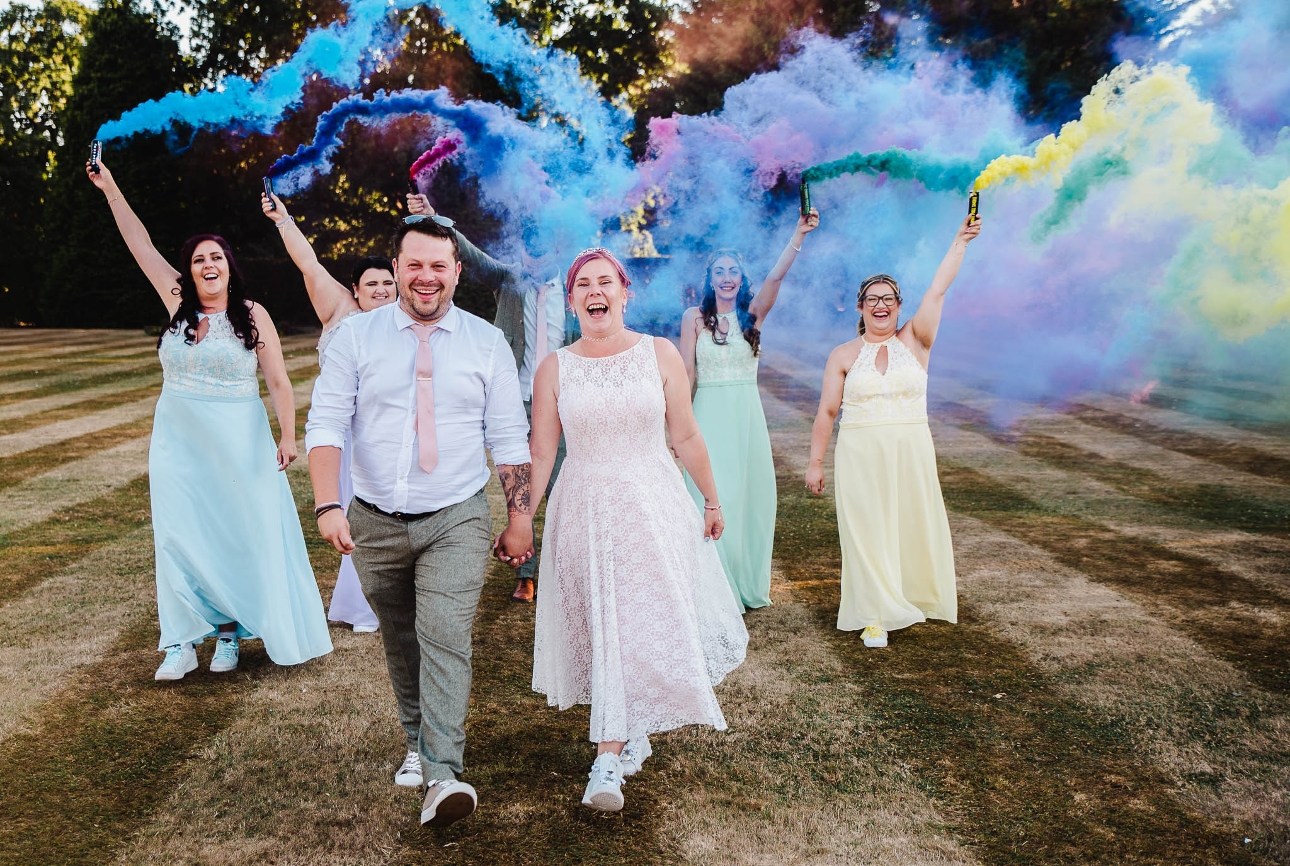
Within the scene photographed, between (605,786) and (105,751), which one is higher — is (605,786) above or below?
above

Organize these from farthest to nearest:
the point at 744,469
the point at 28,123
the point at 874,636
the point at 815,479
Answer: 1. the point at 28,123
2. the point at 744,469
3. the point at 815,479
4. the point at 874,636

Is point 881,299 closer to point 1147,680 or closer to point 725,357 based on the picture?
point 725,357

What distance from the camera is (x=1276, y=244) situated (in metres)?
7.95

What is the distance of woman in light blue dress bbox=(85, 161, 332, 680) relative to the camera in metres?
5.52

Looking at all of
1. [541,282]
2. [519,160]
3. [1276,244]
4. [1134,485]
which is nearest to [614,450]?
[541,282]

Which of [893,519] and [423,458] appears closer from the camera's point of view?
[423,458]

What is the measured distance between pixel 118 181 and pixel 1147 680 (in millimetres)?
34400

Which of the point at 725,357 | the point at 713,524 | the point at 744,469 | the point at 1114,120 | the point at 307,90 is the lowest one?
the point at 744,469

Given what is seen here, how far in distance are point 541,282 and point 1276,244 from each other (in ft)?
19.6

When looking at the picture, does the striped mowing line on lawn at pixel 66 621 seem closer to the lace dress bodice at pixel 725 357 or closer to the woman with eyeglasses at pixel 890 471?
the lace dress bodice at pixel 725 357

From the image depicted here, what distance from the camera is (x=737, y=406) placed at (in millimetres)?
6961

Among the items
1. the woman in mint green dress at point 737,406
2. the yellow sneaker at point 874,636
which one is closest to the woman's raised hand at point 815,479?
the woman in mint green dress at point 737,406

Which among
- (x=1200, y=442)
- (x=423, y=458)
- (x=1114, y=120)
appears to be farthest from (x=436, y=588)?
(x=1200, y=442)

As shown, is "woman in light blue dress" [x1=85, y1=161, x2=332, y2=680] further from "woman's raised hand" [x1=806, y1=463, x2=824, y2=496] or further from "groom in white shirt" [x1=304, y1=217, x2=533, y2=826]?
"woman's raised hand" [x1=806, y1=463, x2=824, y2=496]
